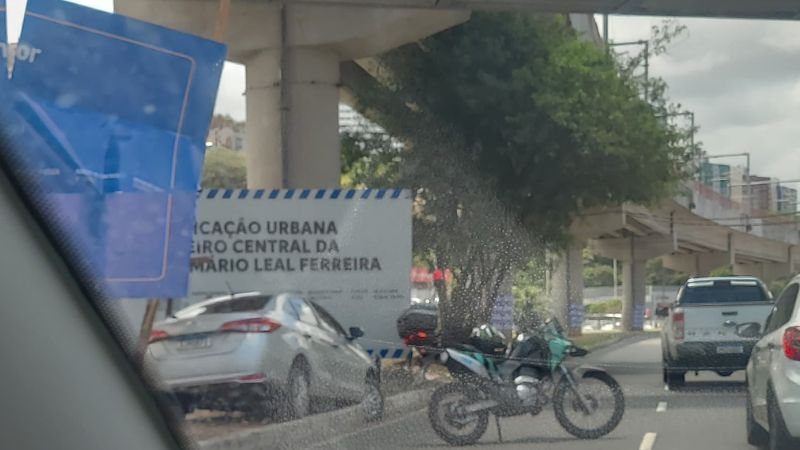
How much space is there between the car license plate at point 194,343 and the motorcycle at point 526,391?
231 centimetres

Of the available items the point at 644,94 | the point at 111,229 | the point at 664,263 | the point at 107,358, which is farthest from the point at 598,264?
the point at 107,358

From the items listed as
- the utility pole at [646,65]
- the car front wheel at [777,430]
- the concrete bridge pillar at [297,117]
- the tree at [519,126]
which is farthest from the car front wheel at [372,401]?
the utility pole at [646,65]

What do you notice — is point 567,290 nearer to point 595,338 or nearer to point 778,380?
point 595,338

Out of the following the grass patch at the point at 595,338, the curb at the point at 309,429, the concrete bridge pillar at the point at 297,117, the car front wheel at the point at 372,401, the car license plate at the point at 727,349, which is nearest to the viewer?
the curb at the point at 309,429

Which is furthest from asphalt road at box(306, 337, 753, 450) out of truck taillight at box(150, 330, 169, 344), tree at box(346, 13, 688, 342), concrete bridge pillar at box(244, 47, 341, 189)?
concrete bridge pillar at box(244, 47, 341, 189)

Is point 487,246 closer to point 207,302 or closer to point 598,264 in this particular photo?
point 598,264

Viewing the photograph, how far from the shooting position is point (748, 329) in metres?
10.1

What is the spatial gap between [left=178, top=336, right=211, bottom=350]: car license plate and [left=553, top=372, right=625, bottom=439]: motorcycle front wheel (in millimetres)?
3117

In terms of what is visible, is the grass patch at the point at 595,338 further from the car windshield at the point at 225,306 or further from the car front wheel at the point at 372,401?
the car windshield at the point at 225,306

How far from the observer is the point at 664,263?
13016 millimetres

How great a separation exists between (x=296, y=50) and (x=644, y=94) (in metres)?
5.10

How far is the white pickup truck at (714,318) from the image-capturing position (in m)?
10.1

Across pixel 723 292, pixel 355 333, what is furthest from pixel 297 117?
pixel 723 292

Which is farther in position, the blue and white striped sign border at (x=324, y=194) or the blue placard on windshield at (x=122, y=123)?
the blue and white striped sign border at (x=324, y=194)
